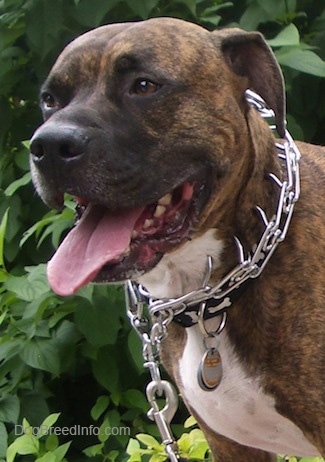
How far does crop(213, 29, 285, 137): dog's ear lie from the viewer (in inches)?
103

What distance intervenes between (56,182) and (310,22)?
6.62ft

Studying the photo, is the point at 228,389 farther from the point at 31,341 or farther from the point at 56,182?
the point at 31,341

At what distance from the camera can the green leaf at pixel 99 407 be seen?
12.6 ft

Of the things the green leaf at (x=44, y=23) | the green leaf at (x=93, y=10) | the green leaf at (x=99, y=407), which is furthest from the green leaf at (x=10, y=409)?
the green leaf at (x=93, y=10)

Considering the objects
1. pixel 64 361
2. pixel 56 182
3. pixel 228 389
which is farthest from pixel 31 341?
pixel 56 182

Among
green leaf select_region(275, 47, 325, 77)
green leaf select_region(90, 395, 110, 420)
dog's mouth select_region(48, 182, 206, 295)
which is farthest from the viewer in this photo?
green leaf select_region(90, 395, 110, 420)

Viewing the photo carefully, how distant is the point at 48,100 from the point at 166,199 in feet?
1.28

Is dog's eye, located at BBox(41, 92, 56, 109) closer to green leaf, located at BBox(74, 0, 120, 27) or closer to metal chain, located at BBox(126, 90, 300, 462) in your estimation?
metal chain, located at BBox(126, 90, 300, 462)

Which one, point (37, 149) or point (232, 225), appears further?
point (232, 225)

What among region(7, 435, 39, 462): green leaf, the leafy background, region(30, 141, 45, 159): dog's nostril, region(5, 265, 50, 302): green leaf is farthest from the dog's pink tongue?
region(7, 435, 39, 462): green leaf

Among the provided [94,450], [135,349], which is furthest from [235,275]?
[94,450]

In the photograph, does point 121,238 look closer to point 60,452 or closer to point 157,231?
point 157,231

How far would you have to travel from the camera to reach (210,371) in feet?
8.69

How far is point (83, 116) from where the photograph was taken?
2.33 meters
